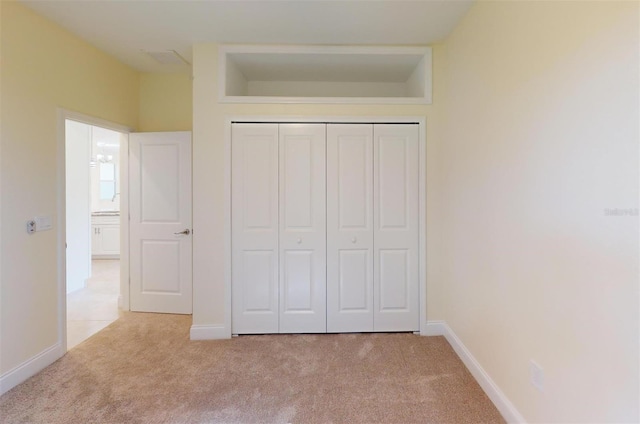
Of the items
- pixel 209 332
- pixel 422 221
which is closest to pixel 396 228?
pixel 422 221

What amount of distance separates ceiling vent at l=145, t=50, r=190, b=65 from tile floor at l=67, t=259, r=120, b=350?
2.82 metres

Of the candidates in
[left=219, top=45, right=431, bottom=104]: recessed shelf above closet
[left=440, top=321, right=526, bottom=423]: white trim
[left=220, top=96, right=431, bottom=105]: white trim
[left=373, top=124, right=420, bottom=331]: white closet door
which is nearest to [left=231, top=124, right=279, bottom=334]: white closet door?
[left=220, top=96, right=431, bottom=105]: white trim

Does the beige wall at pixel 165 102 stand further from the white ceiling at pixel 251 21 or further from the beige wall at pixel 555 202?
the beige wall at pixel 555 202

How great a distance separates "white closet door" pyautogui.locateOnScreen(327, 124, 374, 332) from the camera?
110 inches

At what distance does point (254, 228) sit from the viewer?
280 centimetres

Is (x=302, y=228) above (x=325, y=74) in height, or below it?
below

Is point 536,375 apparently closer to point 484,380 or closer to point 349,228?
point 484,380

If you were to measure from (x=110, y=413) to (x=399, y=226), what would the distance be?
2.55 m

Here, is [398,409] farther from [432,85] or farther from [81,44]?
[81,44]

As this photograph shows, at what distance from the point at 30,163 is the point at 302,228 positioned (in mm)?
2166

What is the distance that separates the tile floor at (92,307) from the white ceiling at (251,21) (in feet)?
9.13

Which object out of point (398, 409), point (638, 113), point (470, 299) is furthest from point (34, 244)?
point (638, 113)

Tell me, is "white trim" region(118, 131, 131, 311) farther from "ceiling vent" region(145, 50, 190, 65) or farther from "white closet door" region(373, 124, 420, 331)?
"white closet door" region(373, 124, 420, 331)

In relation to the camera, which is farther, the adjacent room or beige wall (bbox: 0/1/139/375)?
beige wall (bbox: 0/1/139/375)
